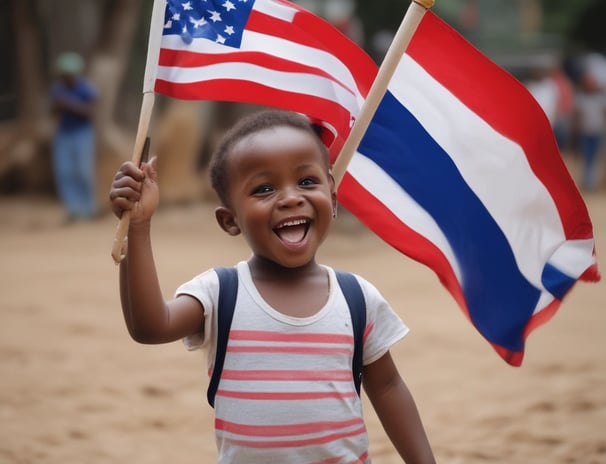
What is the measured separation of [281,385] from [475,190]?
1.00m

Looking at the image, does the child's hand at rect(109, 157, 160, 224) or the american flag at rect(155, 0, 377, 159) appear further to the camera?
the american flag at rect(155, 0, 377, 159)

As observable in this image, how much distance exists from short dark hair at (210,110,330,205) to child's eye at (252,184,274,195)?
11 centimetres

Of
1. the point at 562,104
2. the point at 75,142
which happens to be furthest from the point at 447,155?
the point at 562,104

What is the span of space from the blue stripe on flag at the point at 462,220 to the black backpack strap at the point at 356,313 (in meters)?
0.55

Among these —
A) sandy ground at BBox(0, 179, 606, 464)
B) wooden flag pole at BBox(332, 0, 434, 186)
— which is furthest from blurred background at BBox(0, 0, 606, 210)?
wooden flag pole at BBox(332, 0, 434, 186)

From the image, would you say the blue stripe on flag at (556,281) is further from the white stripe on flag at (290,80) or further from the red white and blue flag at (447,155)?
the white stripe on flag at (290,80)

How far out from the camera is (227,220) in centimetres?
228

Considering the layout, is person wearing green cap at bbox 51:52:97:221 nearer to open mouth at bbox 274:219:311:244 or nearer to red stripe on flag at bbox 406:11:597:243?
red stripe on flag at bbox 406:11:597:243

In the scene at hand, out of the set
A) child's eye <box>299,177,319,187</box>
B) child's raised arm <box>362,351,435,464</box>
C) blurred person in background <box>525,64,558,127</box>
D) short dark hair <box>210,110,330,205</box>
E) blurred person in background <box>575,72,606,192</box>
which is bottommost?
child's raised arm <box>362,351,435,464</box>

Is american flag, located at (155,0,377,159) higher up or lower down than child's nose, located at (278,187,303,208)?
higher up

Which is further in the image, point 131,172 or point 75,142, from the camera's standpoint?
point 75,142

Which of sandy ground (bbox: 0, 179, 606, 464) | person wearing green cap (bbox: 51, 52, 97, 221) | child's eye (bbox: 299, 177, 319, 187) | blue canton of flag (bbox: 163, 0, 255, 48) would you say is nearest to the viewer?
child's eye (bbox: 299, 177, 319, 187)

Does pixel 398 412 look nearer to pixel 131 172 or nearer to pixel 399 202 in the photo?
pixel 399 202

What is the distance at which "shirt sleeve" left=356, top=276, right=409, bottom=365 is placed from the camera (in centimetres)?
224
